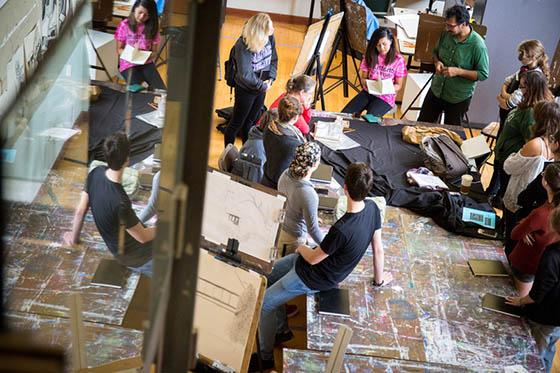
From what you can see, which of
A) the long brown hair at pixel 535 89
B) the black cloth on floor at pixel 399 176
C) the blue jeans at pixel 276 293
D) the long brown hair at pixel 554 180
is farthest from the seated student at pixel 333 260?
the long brown hair at pixel 535 89

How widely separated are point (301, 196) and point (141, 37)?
3117 millimetres

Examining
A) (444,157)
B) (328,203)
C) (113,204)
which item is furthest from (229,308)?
(444,157)

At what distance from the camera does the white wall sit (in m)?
10.6

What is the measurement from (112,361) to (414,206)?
11.8ft

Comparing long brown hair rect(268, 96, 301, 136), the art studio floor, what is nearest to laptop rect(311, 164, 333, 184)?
long brown hair rect(268, 96, 301, 136)

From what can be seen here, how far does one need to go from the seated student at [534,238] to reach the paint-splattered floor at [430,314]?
10 cm

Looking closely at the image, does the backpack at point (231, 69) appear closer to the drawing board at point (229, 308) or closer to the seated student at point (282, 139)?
the seated student at point (282, 139)

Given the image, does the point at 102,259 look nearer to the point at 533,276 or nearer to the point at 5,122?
the point at 5,122

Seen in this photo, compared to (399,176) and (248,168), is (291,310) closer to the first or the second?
(248,168)

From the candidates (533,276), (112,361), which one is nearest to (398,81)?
(533,276)

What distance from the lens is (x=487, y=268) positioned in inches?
173

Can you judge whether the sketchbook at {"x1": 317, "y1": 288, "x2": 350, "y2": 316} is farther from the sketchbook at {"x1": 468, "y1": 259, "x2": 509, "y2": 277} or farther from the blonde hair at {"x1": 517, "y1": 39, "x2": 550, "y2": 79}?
the blonde hair at {"x1": 517, "y1": 39, "x2": 550, "y2": 79}

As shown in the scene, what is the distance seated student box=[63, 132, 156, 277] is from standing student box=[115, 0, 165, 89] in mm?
86

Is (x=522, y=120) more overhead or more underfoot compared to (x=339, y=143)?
more overhead
